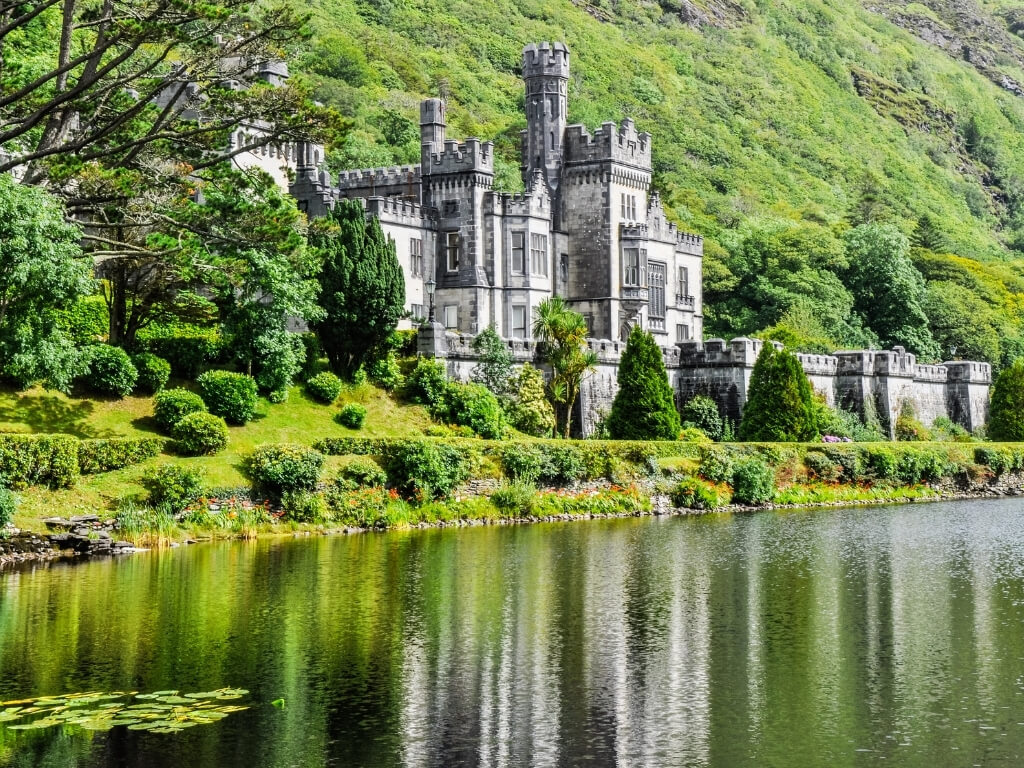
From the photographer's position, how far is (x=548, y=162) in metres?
66.4

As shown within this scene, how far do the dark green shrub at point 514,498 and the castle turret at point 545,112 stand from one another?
82.3 ft

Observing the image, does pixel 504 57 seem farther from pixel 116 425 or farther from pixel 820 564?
pixel 820 564

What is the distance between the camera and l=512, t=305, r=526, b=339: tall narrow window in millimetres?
63219

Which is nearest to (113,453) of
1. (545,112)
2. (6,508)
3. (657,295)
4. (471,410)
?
(6,508)

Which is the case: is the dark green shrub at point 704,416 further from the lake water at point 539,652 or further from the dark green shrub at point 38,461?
the dark green shrub at point 38,461

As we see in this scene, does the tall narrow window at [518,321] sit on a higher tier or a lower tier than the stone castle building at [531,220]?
lower

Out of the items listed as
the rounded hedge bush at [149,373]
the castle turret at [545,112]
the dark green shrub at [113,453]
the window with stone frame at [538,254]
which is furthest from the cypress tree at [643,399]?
the dark green shrub at [113,453]

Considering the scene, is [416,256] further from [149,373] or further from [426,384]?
[149,373]

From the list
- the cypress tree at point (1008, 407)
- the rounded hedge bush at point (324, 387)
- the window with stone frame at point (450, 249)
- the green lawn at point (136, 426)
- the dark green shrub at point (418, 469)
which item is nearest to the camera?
the green lawn at point (136, 426)

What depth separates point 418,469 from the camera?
42.1 metres

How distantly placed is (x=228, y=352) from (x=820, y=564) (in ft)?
75.8

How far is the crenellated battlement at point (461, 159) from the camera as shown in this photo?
63188mm

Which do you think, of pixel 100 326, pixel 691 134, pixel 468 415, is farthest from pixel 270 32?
pixel 691 134

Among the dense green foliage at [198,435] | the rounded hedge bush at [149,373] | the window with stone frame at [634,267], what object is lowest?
the dense green foliage at [198,435]
